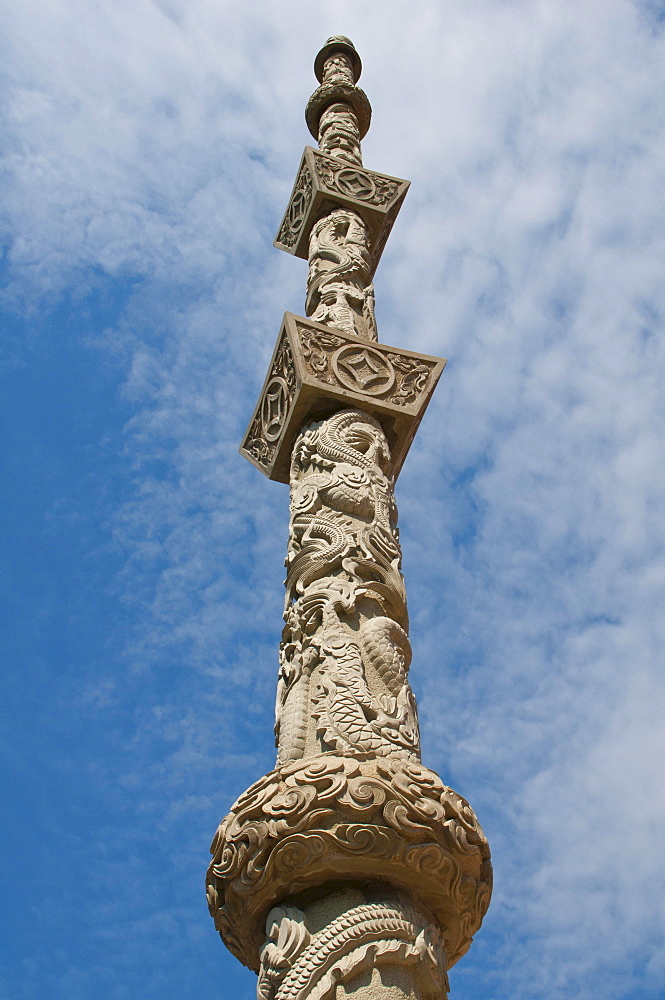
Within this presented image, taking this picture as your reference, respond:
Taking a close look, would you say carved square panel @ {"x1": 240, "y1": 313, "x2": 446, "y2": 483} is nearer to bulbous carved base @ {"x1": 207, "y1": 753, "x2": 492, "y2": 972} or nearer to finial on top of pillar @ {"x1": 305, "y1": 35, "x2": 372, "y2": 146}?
bulbous carved base @ {"x1": 207, "y1": 753, "x2": 492, "y2": 972}

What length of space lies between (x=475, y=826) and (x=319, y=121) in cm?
1058

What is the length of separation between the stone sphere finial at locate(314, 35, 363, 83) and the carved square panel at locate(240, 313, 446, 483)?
7667 millimetres

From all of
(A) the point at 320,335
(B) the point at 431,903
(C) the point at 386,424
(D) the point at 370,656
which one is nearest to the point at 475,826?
(B) the point at 431,903

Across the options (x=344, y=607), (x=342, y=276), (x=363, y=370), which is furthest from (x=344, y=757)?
(x=342, y=276)

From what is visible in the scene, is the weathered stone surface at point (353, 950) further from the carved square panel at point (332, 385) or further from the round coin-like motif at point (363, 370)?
the round coin-like motif at point (363, 370)

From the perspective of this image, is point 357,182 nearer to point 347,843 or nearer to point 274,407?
point 274,407

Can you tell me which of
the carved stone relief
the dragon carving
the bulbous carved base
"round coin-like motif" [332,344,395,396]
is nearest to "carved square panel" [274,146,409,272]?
the carved stone relief

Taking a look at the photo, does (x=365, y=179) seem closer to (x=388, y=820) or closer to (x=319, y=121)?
(x=319, y=121)

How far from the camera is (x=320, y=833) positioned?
13.9 feet

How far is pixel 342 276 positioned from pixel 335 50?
6472 millimetres

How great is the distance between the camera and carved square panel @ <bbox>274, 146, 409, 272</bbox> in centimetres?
1057

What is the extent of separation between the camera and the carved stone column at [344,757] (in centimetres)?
415

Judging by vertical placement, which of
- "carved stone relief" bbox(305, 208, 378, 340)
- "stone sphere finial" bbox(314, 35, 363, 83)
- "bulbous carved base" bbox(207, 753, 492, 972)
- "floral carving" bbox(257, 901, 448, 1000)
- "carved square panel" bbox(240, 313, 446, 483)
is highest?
"stone sphere finial" bbox(314, 35, 363, 83)

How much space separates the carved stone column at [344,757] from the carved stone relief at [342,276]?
0.42 meters
